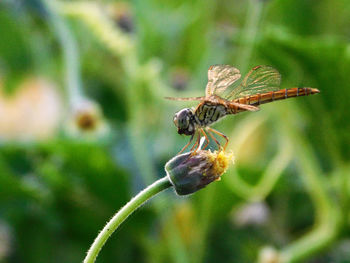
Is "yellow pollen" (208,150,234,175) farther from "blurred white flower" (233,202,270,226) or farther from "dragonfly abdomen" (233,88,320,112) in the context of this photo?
"blurred white flower" (233,202,270,226)

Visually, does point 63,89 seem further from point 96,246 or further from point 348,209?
point 96,246

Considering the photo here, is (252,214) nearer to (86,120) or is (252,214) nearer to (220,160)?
(86,120)

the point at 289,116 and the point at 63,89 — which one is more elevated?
the point at 63,89

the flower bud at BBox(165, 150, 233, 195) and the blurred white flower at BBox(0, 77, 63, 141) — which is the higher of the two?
the blurred white flower at BBox(0, 77, 63, 141)

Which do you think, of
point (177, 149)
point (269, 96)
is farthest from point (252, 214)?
point (269, 96)

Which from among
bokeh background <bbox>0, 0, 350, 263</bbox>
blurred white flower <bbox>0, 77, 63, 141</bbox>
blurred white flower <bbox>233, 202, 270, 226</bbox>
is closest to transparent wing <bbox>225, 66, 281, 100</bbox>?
bokeh background <bbox>0, 0, 350, 263</bbox>

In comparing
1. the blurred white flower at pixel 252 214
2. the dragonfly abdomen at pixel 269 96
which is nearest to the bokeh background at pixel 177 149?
the blurred white flower at pixel 252 214

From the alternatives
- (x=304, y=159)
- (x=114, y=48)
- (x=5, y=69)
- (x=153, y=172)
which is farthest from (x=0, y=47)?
(x=304, y=159)
